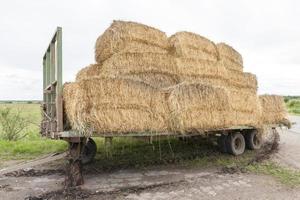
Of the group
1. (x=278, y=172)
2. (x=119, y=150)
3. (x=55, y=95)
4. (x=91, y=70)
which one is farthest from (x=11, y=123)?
(x=278, y=172)

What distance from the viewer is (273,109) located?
498 inches

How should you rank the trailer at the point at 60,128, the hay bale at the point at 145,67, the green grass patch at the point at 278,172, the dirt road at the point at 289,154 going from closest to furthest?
the trailer at the point at 60,128
the green grass patch at the point at 278,172
the hay bale at the point at 145,67
the dirt road at the point at 289,154

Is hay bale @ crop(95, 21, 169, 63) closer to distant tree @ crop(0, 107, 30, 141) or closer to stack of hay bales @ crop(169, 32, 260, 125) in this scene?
stack of hay bales @ crop(169, 32, 260, 125)

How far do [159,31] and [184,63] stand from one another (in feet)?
4.03

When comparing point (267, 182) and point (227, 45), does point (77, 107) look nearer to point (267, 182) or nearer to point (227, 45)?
point (267, 182)

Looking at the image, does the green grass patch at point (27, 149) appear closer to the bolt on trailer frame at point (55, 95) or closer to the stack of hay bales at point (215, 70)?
the bolt on trailer frame at point (55, 95)

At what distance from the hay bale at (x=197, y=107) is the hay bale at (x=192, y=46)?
5.03 feet

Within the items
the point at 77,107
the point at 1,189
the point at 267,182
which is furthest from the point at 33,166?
the point at 267,182

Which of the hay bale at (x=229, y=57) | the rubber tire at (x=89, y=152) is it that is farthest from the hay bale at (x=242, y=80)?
the rubber tire at (x=89, y=152)

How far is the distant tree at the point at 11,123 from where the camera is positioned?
1512 cm

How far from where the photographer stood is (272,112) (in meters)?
12.6

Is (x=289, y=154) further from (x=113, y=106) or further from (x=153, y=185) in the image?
(x=113, y=106)

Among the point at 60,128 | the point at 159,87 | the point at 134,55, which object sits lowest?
the point at 60,128

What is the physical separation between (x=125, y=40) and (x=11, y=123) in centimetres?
760
